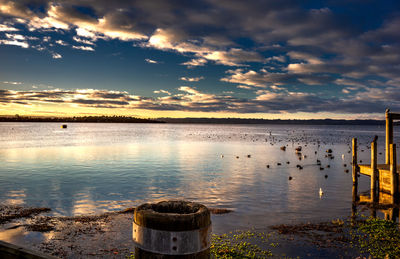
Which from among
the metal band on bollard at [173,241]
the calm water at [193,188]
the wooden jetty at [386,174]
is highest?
the metal band on bollard at [173,241]

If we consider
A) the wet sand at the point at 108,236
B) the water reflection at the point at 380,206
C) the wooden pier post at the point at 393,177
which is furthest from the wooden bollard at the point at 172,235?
the wooden pier post at the point at 393,177

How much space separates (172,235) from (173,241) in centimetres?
7

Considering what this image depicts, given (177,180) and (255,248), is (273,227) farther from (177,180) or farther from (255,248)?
(177,180)

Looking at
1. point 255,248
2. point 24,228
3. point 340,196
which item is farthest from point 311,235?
point 24,228

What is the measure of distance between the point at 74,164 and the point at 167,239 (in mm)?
42902

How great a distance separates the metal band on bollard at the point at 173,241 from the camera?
3.68m

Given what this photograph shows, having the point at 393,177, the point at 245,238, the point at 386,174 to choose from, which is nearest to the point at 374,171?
the point at 386,174

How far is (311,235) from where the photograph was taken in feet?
48.3

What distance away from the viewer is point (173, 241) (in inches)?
145

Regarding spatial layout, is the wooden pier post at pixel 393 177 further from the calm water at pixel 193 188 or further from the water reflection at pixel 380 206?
the calm water at pixel 193 188

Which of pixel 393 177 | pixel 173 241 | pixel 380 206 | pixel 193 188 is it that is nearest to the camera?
pixel 173 241

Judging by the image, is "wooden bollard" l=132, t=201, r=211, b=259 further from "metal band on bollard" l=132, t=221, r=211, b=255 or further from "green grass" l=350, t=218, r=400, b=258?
"green grass" l=350, t=218, r=400, b=258

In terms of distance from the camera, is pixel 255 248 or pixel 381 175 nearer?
pixel 255 248

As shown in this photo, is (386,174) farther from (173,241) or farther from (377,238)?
(173,241)
